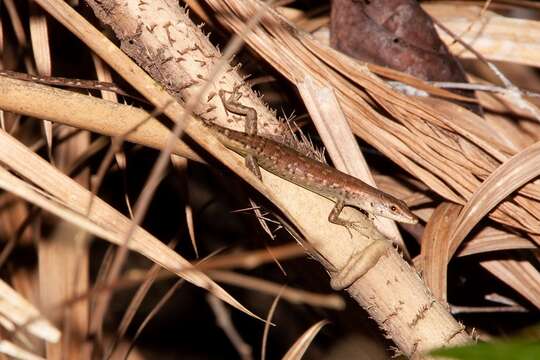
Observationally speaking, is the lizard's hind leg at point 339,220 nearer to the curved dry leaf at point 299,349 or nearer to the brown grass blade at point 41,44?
the curved dry leaf at point 299,349

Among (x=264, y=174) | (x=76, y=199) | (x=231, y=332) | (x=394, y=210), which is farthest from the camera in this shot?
(x=394, y=210)

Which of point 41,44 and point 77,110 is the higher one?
point 41,44

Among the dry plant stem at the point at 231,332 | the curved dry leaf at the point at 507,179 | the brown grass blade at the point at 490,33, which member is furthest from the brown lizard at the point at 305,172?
the brown grass blade at the point at 490,33

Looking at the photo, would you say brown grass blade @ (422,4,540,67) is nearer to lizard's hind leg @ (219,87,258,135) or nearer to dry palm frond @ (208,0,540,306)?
dry palm frond @ (208,0,540,306)

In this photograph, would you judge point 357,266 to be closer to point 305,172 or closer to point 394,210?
point 305,172

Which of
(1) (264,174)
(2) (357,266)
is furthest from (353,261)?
(1) (264,174)

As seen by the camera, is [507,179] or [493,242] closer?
[507,179]

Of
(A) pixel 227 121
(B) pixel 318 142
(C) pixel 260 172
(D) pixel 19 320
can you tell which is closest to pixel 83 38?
(A) pixel 227 121

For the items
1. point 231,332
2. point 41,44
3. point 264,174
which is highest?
point 41,44

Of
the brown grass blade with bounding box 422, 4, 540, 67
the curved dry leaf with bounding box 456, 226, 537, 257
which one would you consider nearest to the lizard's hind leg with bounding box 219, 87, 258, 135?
the curved dry leaf with bounding box 456, 226, 537, 257
